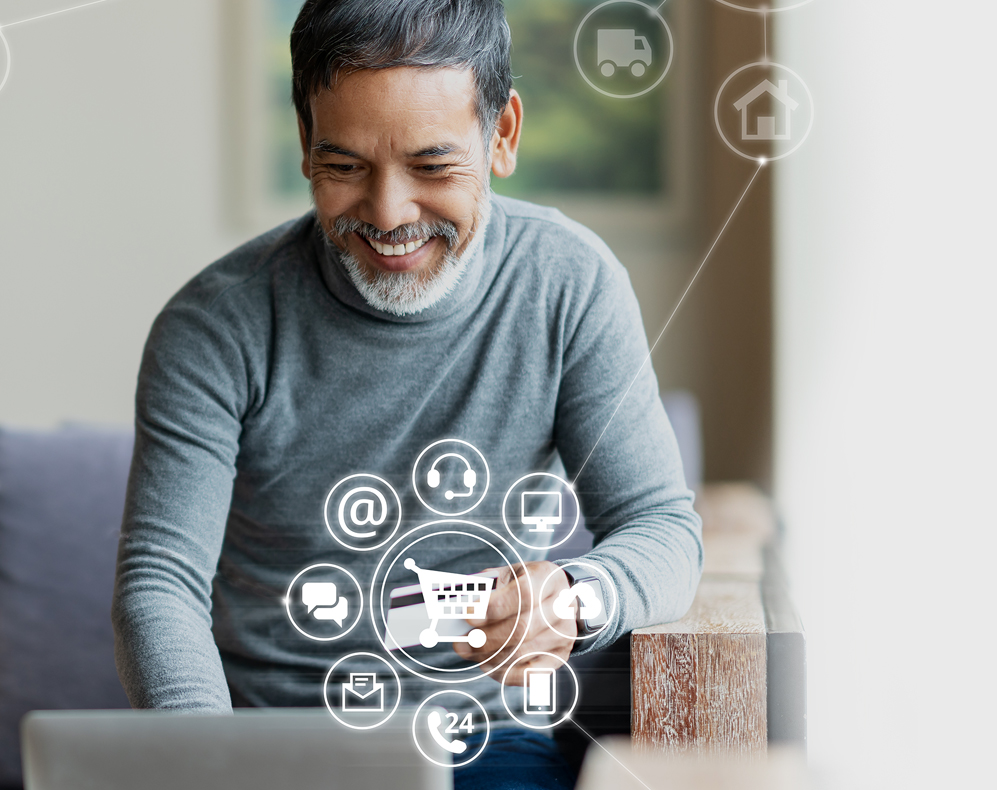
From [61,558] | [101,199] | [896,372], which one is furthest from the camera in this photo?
[61,558]

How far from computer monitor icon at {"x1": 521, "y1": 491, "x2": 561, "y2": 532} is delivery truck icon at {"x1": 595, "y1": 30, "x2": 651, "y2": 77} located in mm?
310

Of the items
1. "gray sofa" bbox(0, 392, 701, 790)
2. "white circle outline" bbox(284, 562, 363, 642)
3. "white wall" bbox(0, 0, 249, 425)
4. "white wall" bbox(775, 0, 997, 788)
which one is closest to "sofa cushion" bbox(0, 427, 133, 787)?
"gray sofa" bbox(0, 392, 701, 790)

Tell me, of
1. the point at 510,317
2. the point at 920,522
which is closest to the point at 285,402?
the point at 510,317

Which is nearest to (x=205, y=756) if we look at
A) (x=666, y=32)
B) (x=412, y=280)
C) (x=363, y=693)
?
(x=363, y=693)

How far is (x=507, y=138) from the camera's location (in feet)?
2.15

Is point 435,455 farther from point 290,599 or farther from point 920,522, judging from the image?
point 920,522

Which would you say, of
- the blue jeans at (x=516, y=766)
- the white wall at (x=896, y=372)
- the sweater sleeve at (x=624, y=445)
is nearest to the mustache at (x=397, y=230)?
the sweater sleeve at (x=624, y=445)

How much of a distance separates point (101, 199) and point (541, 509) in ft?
1.44

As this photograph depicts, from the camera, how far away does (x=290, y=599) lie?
0.68m

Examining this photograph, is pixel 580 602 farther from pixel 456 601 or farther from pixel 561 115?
pixel 561 115

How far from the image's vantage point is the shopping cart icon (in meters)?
0.62

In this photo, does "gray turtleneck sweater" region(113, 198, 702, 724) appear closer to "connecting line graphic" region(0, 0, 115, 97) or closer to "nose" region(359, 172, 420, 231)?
"nose" region(359, 172, 420, 231)

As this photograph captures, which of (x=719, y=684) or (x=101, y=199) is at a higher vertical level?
(x=101, y=199)

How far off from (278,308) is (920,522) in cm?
50
